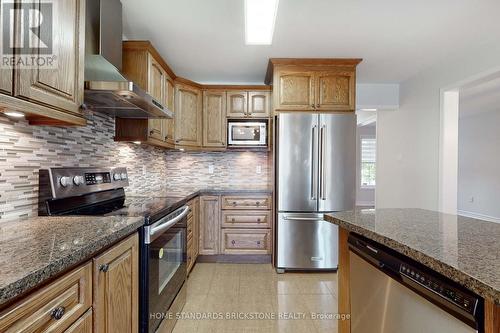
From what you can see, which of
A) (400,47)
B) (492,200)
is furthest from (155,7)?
(492,200)

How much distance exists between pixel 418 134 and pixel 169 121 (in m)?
3.22

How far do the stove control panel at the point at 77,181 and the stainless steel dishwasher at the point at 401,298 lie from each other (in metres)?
1.60

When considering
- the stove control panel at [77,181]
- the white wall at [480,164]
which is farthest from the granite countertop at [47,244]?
the white wall at [480,164]

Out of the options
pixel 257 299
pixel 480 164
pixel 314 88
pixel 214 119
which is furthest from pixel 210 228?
pixel 480 164

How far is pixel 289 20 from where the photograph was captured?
7.30ft

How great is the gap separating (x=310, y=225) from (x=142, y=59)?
2386mm

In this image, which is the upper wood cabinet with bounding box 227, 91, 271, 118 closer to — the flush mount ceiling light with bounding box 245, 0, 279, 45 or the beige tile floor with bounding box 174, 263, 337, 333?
the flush mount ceiling light with bounding box 245, 0, 279, 45

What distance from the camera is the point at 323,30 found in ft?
7.83

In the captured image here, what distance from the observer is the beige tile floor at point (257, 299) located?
6.56 feet

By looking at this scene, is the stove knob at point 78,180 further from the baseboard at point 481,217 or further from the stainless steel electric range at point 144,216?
the baseboard at point 481,217

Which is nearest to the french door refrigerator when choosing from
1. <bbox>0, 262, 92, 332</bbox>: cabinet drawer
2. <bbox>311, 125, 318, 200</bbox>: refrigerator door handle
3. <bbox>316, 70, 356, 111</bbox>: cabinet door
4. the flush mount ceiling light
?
<bbox>311, 125, 318, 200</bbox>: refrigerator door handle

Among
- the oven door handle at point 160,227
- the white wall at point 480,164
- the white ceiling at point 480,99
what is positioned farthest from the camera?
the white wall at point 480,164

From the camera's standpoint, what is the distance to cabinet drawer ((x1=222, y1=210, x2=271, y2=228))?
3248mm

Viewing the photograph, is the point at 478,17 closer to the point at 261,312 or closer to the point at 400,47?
the point at 400,47
